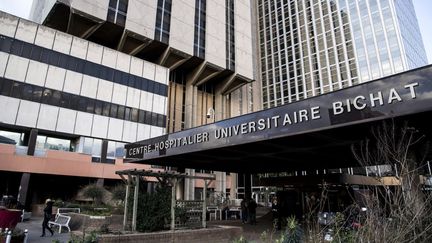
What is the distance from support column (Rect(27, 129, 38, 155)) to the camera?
91.0 feet

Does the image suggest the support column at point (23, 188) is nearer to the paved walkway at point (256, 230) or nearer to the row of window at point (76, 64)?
the row of window at point (76, 64)

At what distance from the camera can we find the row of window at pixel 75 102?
2762cm

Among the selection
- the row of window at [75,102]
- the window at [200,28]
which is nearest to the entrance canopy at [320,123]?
the row of window at [75,102]

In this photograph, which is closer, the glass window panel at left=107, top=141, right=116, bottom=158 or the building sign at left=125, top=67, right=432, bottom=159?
the building sign at left=125, top=67, right=432, bottom=159

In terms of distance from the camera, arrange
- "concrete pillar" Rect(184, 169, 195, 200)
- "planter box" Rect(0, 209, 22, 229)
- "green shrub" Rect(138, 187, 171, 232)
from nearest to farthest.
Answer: "planter box" Rect(0, 209, 22, 229), "green shrub" Rect(138, 187, 171, 232), "concrete pillar" Rect(184, 169, 195, 200)

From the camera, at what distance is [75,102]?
31.2 metres

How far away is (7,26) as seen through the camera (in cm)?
2798

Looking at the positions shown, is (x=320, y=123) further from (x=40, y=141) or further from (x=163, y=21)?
(x=163, y=21)

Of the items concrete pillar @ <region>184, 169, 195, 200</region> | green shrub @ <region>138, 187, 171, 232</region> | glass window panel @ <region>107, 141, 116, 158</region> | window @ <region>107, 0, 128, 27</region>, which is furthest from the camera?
concrete pillar @ <region>184, 169, 195, 200</region>

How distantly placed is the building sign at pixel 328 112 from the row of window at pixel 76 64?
2319 centimetres

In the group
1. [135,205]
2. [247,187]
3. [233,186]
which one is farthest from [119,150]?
[135,205]

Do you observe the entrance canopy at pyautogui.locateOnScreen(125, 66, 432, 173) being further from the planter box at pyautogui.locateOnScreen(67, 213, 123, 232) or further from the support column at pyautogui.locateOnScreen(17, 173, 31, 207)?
the support column at pyautogui.locateOnScreen(17, 173, 31, 207)

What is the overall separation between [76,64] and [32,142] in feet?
31.4

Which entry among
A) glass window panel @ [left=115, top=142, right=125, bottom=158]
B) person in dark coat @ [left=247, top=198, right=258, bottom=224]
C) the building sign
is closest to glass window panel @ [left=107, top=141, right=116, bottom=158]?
glass window panel @ [left=115, top=142, right=125, bottom=158]
